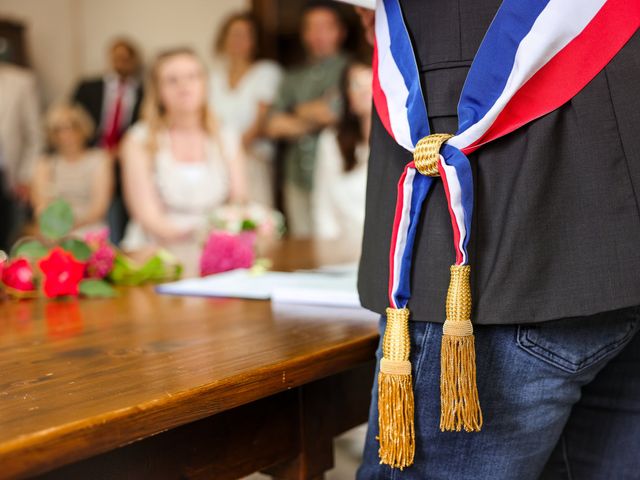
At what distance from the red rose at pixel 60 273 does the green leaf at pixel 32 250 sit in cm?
9

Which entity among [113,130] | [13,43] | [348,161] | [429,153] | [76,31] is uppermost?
[76,31]

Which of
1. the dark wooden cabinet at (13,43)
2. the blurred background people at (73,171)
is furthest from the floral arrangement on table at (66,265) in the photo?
the dark wooden cabinet at (13,43)

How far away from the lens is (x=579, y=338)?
0.87 meters

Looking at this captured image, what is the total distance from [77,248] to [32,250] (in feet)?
0.28

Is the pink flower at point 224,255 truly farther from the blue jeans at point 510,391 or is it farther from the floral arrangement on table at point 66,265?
the blue jeans at point 510,391

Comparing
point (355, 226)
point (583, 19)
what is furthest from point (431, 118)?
point (355, 226)

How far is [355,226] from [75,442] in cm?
267

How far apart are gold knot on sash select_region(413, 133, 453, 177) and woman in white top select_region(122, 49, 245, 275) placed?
2392 millimetres

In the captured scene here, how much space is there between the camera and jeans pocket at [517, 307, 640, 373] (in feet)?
2.79

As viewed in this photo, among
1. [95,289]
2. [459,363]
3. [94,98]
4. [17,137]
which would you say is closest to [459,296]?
[459,363]

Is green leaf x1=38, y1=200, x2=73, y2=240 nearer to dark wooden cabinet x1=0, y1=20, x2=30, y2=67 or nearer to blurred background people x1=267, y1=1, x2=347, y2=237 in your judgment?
blurred background people x1=267, y1=1, x2=347, y2=237

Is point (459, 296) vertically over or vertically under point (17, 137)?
under

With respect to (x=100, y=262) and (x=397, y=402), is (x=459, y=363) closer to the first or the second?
(x=397, y=402)

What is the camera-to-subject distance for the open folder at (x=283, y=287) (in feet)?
4.25
